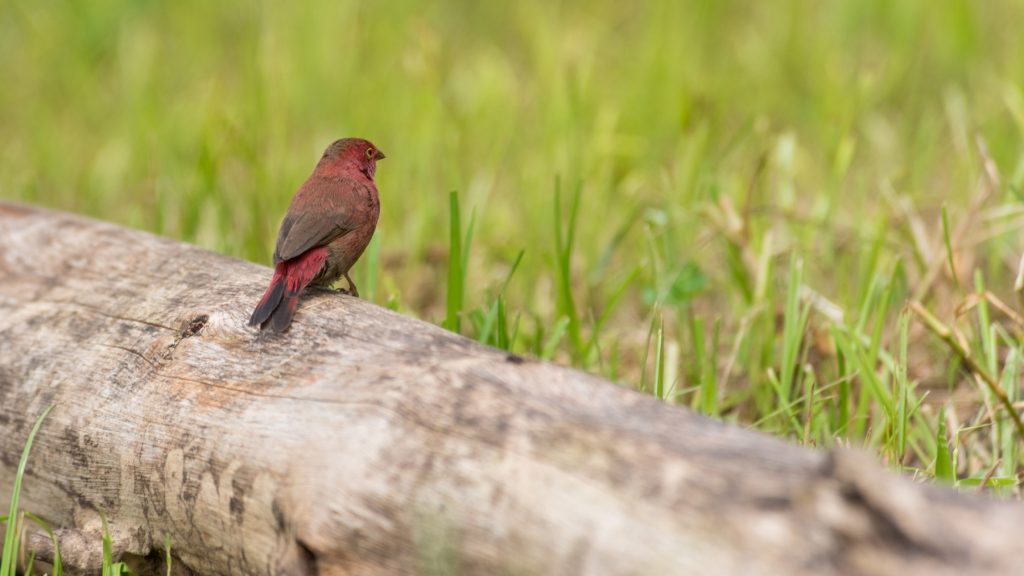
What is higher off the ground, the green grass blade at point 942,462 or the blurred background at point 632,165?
the blurred background at point 632,165

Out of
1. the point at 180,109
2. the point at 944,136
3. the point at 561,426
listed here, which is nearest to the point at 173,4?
the point at 180,109

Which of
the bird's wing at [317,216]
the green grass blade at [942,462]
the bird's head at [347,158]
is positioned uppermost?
the bird's head at [347,158]

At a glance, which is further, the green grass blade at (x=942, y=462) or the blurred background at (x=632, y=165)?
the blurred background at (x=632, y=165)

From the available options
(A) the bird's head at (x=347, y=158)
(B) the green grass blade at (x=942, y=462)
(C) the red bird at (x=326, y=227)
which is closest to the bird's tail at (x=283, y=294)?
(C) the red bird at (x=326, y=227)

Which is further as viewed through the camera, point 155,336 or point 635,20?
point 635,20

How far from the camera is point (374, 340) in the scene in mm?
2189

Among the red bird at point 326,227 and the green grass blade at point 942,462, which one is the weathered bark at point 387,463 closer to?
the red bird at point 326,227

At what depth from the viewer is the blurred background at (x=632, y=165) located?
3250 mm

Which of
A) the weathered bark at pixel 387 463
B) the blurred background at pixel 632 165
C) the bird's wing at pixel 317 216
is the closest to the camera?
the weathered bark at pixel 387 463

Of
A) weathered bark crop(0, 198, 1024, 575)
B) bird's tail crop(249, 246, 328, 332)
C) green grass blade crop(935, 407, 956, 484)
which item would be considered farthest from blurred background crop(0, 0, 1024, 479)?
weathered bark crop(0, 198, 1024, 575)

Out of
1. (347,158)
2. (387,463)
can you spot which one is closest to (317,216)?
(347,158)

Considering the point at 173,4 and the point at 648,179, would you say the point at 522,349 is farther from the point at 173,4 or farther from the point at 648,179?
the point at 173,4

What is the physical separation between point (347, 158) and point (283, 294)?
0.77 metres

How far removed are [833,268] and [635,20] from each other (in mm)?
3676
